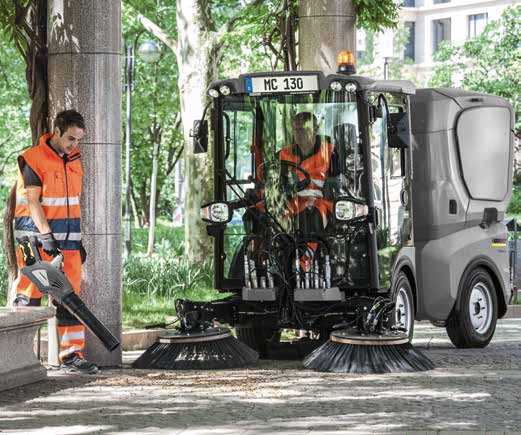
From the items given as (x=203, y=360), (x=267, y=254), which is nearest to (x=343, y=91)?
(x=267, y=254)

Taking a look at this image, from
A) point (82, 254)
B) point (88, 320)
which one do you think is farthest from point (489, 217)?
point (88, 320)

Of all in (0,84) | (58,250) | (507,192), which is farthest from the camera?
(0,84)

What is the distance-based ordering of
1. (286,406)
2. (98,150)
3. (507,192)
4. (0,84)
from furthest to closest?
(0,84)
(507,192)
(98,150)
(286,406)

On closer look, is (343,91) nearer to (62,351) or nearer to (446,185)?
(446,185)

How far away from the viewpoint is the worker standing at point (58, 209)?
11266mm

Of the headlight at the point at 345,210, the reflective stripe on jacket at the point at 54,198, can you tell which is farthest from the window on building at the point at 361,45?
the reflective stripe on jacket at the point at 54,198

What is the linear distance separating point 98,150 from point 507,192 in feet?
16.2

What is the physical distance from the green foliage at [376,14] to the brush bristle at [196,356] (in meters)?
5.59

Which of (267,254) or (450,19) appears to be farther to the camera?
(450,19)

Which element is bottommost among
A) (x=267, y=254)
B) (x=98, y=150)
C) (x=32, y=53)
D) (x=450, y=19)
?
(x=267, y=254)

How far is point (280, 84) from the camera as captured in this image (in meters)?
12.9

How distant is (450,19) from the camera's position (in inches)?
3996

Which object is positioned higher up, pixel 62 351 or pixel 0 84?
pixel 0 84

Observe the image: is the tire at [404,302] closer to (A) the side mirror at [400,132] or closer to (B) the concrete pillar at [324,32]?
(A) the side mirror at [400,132]
